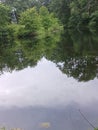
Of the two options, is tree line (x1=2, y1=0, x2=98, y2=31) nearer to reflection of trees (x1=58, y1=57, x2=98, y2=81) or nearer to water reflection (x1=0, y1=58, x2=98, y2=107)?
reflection of trees (x1=58, y1=57, x2=98, y2=81)

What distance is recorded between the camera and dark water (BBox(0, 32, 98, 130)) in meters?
13.0

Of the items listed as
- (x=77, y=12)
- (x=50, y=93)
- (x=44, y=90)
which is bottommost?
(x=50, y=93)

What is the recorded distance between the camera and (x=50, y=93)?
684 inches

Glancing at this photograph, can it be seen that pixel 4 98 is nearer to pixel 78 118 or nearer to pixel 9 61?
pixel 78 118

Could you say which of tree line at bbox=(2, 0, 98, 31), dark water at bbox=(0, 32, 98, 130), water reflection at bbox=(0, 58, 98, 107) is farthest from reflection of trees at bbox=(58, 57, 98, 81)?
tree line at bbox=(2, 0, 98, 31)

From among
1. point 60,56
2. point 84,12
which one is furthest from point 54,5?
point 60,56

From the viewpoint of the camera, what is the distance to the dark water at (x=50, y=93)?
42.7ft

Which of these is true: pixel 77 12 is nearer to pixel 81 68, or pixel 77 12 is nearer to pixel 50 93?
pixel 81 68

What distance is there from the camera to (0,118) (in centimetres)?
1409

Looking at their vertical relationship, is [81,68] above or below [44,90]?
above

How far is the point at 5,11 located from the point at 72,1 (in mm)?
23652

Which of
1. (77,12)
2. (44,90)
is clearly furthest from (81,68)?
(77,12)

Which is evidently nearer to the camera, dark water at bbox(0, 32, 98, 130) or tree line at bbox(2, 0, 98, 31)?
dark water at bbox(0, 32, 98, 130)

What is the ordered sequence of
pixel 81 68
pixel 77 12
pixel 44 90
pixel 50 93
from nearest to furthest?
pixel 50 93 < pixel 44 90 < pixel 81 68 < pixel 77 12
